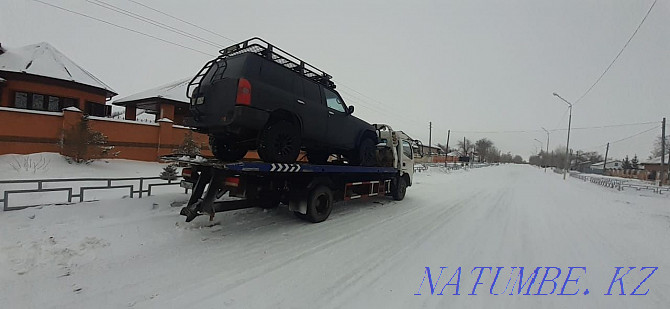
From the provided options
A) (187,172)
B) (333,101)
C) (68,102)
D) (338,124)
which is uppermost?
(68,102)

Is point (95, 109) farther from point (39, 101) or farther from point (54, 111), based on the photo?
point (39, 101)

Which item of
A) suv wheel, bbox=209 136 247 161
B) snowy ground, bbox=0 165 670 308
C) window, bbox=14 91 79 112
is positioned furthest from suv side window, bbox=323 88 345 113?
window, bbox=14 91 79 112

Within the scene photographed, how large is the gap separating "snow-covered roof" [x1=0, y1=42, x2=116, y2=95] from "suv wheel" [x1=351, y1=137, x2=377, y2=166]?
1717cm

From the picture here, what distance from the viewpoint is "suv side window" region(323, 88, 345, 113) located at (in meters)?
6.86

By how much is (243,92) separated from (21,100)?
1857 centimetres

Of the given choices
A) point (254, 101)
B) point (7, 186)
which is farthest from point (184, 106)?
point (254, 101)

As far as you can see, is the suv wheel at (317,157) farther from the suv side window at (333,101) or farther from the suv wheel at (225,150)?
the suv wheel at (225,150)

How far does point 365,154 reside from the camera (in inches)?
Answer: 330

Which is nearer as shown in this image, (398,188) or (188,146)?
(398,188)

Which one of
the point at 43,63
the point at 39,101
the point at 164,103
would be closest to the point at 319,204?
the point at 164,103

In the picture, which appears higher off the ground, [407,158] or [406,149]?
[406,149]

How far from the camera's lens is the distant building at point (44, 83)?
1548cm

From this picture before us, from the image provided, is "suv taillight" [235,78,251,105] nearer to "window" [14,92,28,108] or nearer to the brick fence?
the brick fence

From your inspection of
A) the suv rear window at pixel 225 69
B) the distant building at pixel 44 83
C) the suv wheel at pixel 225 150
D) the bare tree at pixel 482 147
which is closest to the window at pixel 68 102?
the distant building at pixel 44 83
